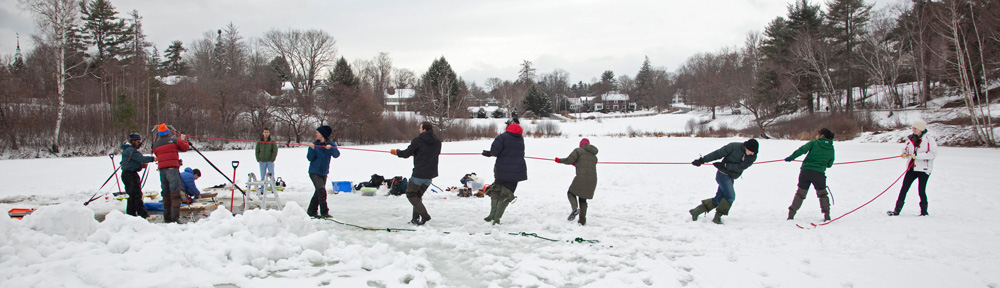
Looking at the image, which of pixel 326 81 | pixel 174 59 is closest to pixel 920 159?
pixel 326 81

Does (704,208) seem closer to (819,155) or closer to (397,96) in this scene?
(819,155)

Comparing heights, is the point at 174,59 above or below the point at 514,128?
above

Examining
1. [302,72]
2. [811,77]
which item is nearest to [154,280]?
[302,72]

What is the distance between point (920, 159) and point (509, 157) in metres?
7.11

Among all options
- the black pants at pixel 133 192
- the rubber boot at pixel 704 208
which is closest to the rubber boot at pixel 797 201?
the rubber boot at pixel 704 208

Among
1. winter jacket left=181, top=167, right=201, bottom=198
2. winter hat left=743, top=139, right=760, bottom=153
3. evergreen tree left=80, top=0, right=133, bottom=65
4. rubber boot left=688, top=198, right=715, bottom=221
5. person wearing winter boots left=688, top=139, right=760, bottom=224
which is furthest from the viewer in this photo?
evergreen tree left=80, top=0, right=133, bottom=65

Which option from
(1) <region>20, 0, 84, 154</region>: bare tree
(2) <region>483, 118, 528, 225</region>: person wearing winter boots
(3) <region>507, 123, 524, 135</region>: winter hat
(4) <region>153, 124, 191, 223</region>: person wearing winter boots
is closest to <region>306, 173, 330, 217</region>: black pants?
(4) <region>153, 124, 191, 223</region>: person wearing winter boots

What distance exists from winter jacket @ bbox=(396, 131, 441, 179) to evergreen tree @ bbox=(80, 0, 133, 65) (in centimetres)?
4330

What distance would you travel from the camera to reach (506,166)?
7.38 m

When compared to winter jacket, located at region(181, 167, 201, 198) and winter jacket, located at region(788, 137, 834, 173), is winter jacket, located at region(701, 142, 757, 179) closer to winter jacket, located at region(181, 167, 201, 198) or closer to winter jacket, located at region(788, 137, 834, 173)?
winter jacket, located at region(788, 137, 834, 173)

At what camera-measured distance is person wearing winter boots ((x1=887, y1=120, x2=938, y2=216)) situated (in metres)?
7.73

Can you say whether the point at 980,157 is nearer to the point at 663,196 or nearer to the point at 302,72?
the point at 663,196

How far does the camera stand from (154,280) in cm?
366

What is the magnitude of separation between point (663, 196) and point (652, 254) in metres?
6.35
